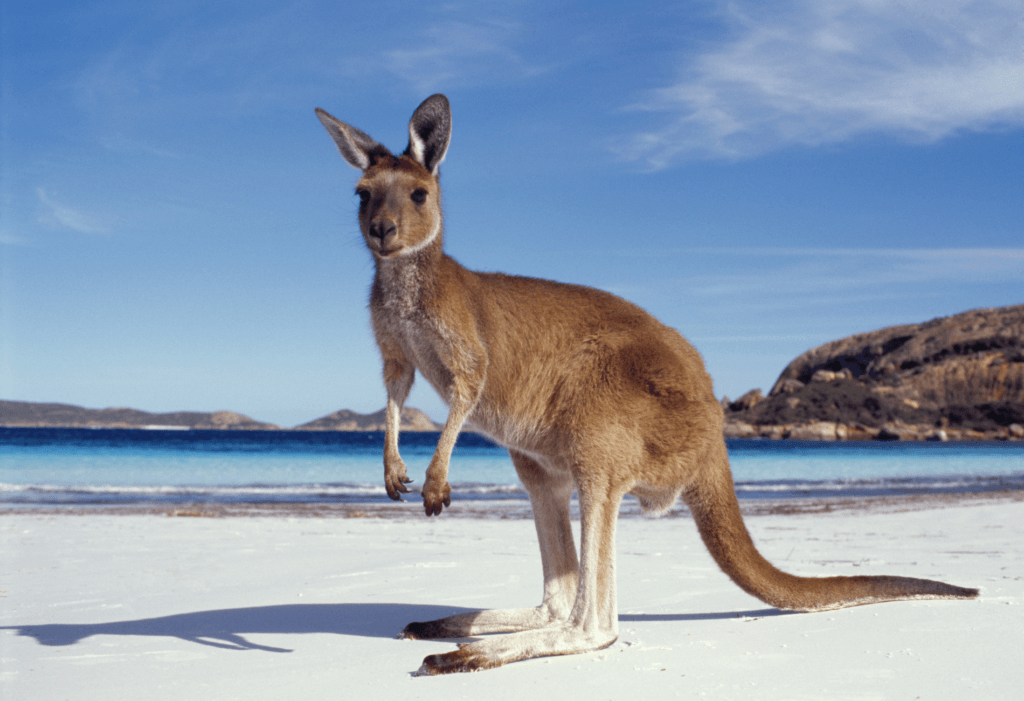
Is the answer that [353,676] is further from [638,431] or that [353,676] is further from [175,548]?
[175,548]

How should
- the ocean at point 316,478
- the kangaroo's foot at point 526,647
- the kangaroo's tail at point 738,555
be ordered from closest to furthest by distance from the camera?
1. the kangaroo's foot at point 526,647
2. the kangaroo's tail at point 738,555
3. the ocean at point 316,478

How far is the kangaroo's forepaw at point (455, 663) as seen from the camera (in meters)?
3.06

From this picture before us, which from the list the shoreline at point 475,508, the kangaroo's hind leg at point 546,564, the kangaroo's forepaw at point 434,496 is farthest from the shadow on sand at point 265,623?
the shoreline at point 475,508

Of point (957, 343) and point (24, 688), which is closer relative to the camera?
point (24, 688)

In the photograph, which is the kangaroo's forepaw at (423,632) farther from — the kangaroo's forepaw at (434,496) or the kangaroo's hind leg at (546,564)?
the kangaroo's forepaw at (434,496)

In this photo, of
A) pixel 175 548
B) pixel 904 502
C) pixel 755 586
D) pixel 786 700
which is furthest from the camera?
pixel 904 502

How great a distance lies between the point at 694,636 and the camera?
3684 mm

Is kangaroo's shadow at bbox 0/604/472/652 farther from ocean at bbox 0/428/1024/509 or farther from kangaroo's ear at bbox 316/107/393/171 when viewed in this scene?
ocean at bbox 0/428/1024/509

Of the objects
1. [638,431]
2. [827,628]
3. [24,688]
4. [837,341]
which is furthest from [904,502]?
[837,341]

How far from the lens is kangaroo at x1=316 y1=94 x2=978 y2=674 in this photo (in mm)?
3176

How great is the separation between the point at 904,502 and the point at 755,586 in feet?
38.3

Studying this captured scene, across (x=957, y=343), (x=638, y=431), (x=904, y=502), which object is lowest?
(x=904, y=502)

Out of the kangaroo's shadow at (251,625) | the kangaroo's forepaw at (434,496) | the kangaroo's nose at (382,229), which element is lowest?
the kangaroo's shadow at (251,625)

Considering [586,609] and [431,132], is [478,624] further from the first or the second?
[431,132]
